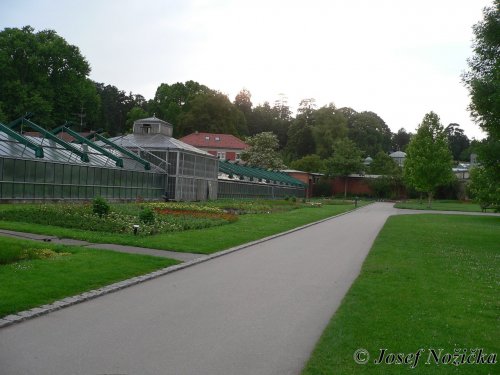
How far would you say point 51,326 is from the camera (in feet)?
22.7

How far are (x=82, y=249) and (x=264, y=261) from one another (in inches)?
182

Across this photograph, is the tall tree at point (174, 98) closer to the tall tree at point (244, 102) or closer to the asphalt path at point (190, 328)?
the tall tree at point (244, 102)

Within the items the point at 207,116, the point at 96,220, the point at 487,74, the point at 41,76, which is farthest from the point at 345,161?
the point at 96,220

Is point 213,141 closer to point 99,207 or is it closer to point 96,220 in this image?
point 99,207

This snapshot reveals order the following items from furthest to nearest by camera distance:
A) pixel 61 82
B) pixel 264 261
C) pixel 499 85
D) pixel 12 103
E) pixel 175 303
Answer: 1. pixel 61 82
2. pixel 12 103
3. pixel 499 85
4. pixel 264 261
5. pixel 175 303

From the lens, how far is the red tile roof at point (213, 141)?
283 ft

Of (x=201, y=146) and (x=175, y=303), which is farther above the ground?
(x=201, y=146)

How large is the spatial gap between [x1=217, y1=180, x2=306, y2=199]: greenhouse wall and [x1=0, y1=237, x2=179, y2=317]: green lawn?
36409 millimetres

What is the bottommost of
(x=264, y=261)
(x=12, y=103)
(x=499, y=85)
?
(x=264, y=261)

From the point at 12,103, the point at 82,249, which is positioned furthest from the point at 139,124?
the point at 82,249

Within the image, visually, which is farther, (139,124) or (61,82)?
(61,82)

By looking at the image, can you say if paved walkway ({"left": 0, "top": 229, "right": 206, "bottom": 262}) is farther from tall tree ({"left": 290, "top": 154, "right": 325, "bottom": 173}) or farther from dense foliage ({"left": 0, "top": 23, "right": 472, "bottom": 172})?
tall tree ({"left": 290, "top": 154, "right": 325, "bottom": 173})

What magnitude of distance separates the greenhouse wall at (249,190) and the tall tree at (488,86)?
103ft

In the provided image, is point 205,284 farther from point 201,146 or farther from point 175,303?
point 201,146
